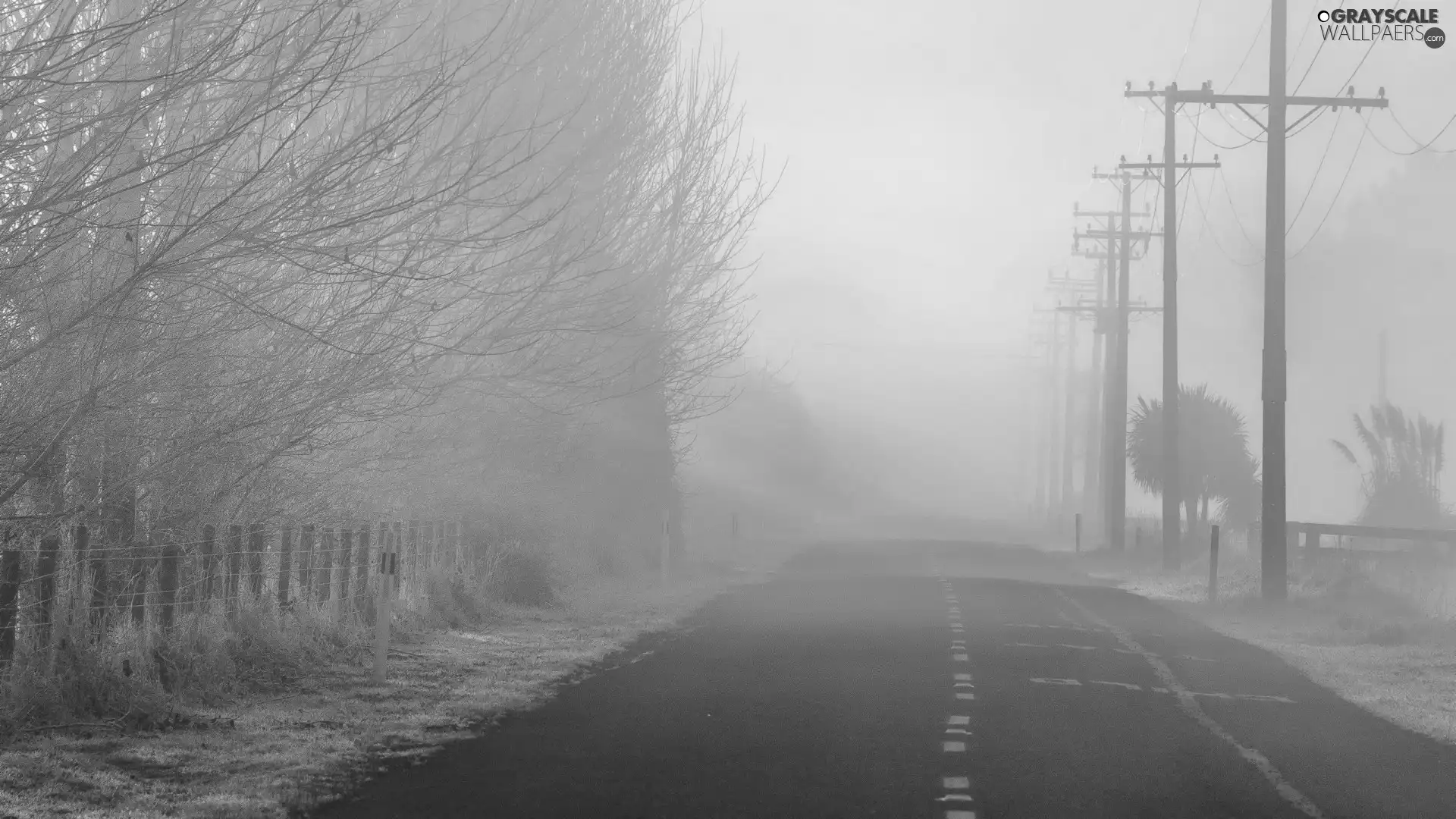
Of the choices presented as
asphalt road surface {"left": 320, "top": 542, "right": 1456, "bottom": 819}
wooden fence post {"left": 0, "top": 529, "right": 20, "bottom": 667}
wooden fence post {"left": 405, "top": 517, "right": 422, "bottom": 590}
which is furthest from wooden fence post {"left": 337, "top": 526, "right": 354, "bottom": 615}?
wooden fence post {"left": 0, "top": 529, "right": 20, "bottom": 667}

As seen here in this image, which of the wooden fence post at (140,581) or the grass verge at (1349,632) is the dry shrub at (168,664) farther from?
the grass verge at (1349,632)

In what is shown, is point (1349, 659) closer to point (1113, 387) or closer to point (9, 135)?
point (9, 135)

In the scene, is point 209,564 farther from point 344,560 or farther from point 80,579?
point 344,560

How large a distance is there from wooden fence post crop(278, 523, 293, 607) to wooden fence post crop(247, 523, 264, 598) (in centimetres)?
26

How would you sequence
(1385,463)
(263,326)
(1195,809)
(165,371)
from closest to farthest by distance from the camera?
1. (1195,809)
2. (165,371)
3. (263,326)
4. (1385,463)

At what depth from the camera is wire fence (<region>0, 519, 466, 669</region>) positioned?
11328 mm

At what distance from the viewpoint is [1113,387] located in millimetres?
50375

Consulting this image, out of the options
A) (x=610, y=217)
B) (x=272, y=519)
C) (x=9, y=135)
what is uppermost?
(x=610, y=217)

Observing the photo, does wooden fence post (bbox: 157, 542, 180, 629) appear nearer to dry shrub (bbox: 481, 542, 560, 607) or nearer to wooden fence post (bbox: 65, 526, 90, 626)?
wooden fence post (bbox: 65, 526, 90, 626)

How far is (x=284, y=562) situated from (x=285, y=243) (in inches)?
223

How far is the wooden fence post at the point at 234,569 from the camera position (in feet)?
47.5

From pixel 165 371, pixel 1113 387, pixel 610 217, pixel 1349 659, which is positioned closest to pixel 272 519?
pixel 165 371

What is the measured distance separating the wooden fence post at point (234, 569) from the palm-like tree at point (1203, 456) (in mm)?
44203

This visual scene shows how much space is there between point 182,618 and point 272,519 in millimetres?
3275
